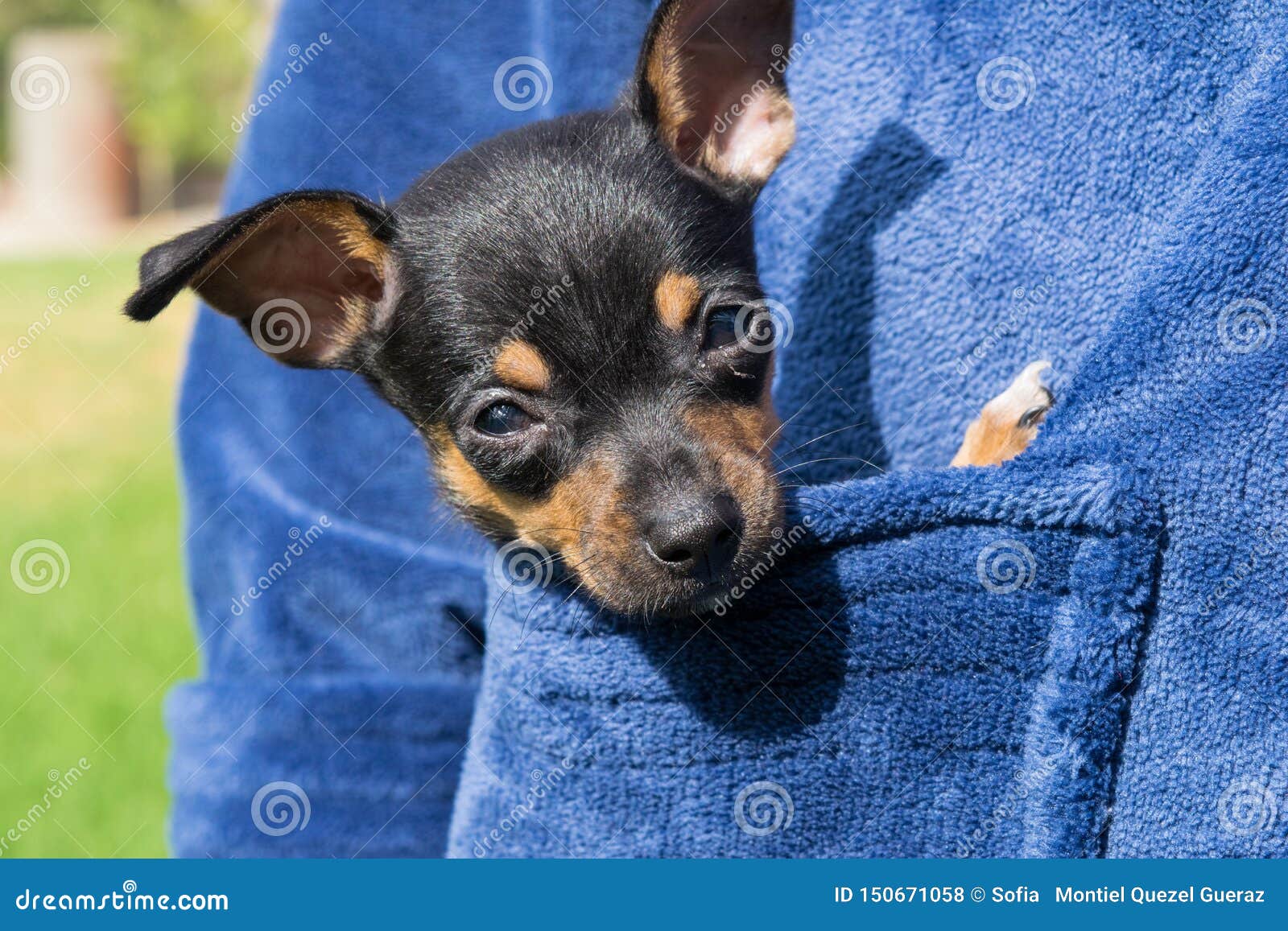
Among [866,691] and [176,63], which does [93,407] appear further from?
[176,63]

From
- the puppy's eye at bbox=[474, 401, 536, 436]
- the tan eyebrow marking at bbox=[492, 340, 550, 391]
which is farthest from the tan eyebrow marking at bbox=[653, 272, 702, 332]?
the puppy's eye at bbox=[474, 401, 536, 436]

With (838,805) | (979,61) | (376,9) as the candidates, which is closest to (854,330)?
(979,61)

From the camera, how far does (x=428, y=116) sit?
131 inches

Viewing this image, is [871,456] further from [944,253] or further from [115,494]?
[115,494]

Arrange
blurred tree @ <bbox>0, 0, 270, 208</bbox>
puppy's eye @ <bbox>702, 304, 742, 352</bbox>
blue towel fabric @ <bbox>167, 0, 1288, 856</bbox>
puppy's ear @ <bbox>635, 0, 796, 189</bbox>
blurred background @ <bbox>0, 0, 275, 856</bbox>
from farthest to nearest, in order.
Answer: blurred tree @ <bbox>0, 0, 270, 208</bbox>, blurred background @ <bbox>0, 0, 275, 856</bbox>, puppy's ear @ <bbox>635, 0, 796, 189</bbox>, puppy's eye @ <bbox>702, 304, 742, 352</bbox>, blue towel fabric @ <bbox>167, 0, 1288, 856</bbox>

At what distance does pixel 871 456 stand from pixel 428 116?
158 centimetres

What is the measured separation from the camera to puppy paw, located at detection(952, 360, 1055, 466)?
2523 mm

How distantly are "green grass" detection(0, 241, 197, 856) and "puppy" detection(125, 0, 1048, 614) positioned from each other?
0.51 meters

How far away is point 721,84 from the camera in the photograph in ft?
10.6

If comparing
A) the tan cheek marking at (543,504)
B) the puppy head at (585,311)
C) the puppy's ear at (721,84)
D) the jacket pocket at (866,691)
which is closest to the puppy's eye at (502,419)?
the puppy head at (585,311)

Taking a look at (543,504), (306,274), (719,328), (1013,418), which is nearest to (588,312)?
(719,328)

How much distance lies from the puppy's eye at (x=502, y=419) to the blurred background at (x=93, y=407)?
0.86 metres

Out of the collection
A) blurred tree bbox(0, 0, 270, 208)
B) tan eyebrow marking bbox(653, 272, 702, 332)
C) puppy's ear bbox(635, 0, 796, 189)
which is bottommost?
tan eyebrow marking bbox(653, 272, 702, 332)

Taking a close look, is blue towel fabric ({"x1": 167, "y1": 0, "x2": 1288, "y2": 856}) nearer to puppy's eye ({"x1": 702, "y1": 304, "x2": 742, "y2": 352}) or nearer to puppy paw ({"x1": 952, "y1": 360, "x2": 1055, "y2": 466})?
puppy paw ({"x1": 952, "y1": 360, "x2": 1055, "y2": 466})
